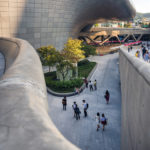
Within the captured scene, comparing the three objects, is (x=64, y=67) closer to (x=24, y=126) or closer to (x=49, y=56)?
(x=49, y=56)

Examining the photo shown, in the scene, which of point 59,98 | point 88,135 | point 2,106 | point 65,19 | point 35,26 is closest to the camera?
point 2,106

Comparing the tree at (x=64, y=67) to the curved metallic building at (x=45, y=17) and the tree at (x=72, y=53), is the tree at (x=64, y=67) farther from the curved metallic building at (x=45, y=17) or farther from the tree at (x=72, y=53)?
the curved metallic building at (x=45, y=17)

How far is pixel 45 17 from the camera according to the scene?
77.4ft

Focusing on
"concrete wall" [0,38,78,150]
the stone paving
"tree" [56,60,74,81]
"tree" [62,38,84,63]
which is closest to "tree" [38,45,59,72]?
"tree" [56,60,74,81]

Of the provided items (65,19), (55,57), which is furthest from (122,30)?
(55,57)

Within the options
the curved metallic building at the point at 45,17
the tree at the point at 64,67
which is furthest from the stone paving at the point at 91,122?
the curved metallic building at the point at 45,17

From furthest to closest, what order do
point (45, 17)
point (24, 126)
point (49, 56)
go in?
point (45, 17) → point (49, 56) → point (24, 126)

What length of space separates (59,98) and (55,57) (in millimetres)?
5768

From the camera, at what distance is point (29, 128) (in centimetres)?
159

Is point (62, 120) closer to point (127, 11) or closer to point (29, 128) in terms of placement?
point (29, 128)

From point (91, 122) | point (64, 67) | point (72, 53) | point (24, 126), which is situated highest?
point (72, 53)

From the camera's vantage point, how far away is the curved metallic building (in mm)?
20297

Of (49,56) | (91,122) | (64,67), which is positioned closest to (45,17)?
(49,56)

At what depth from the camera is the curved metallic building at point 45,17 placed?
2030 cm
